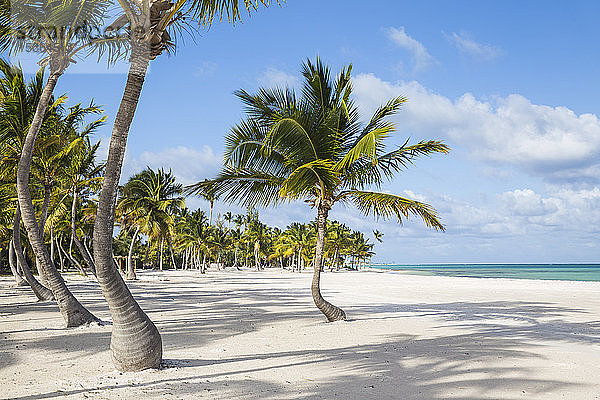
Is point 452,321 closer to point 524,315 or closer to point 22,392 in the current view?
point 524,315

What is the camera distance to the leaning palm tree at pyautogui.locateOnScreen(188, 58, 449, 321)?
10.8m

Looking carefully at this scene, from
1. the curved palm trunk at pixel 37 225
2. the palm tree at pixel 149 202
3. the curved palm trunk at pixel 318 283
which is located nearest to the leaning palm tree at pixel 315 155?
the curved palm trunk at pixel 318 283

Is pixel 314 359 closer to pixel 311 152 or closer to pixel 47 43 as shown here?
pixel 311 152

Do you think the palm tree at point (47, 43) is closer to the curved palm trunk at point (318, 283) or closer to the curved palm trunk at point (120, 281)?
the curved palm trunk at point (120, 281)

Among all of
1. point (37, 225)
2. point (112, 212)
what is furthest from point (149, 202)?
point (112, 212)

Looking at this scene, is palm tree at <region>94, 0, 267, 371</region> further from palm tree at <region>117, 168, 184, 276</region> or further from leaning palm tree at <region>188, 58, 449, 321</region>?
palm tree at <region>117, 168, 184, 276</region>

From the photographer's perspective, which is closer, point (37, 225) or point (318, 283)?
point (37, 225)

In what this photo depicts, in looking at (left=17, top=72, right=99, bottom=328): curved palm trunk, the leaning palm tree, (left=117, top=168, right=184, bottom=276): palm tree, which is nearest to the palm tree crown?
the leaning palm tree

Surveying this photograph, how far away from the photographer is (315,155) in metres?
10.9

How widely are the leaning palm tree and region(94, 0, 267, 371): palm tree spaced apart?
4.27 metres

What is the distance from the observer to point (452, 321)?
41.5ft

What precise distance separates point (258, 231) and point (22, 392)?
74.4 m

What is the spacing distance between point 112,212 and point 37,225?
4.85m

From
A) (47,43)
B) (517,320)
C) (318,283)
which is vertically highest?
(47,43)
